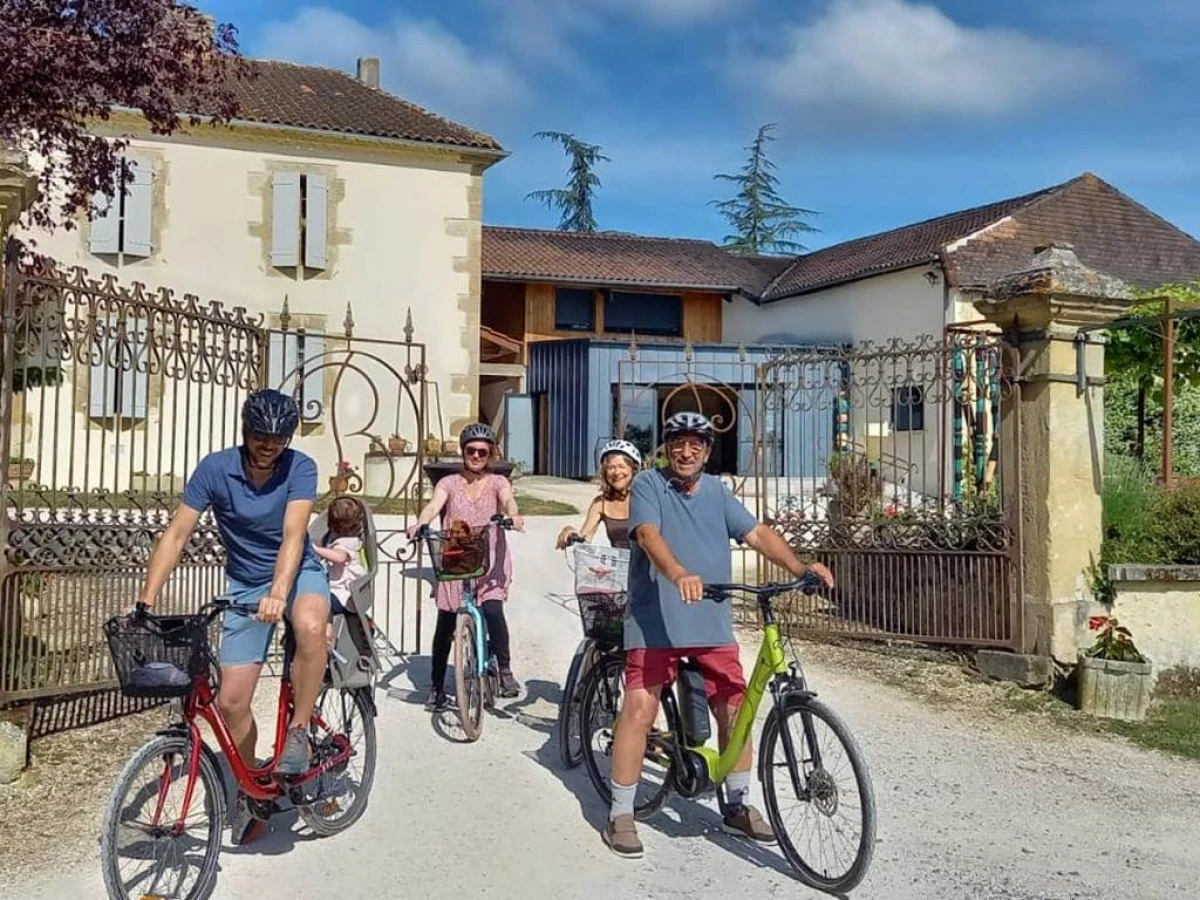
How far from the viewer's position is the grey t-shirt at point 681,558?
13.8 feet

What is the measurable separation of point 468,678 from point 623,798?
1.57m

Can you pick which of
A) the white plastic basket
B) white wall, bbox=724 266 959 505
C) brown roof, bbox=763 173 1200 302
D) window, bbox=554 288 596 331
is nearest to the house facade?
window, bbox=554 288 596 331

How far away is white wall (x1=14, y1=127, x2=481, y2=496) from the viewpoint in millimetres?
18172

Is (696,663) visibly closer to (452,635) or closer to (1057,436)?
(452,635)

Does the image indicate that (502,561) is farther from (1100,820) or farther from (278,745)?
(1100,820)

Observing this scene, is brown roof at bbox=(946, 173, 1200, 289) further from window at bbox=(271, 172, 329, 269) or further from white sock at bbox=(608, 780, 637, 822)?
white sock at bbox=(608, 780, 637, 822)

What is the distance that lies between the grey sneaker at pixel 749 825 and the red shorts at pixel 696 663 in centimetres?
47

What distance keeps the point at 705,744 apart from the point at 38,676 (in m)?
3.42

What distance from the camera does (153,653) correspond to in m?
3.56

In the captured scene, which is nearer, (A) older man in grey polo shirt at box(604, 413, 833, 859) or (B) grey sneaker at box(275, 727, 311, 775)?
(B) grey sneaker at box(275, 727, 311, 775)

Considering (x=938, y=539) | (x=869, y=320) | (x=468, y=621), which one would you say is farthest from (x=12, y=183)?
(x=869, y=320)

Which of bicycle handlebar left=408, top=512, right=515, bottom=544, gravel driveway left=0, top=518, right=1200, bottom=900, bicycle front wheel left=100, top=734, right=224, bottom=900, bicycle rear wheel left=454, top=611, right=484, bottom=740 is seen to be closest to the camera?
bicycle front wheel left=100, top=734, right=224, bottom=900

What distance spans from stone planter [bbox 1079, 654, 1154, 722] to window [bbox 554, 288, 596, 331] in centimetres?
2047

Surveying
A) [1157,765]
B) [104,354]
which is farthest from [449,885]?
[1157,765]
